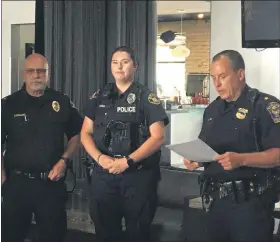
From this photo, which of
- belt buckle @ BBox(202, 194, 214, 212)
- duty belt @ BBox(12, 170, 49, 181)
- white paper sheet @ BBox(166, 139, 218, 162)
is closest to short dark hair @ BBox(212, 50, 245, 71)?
white paper sheet @ BBox(166, 139, 218, 162)

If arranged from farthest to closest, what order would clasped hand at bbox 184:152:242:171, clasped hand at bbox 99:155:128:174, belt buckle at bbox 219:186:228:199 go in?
clasped hand at bbox 99:155:128:174 < belt buckle at bbox 219:186:228:199 < clasped hand at bbox 184:152:242:171

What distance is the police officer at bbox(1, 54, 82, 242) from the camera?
1.39 metres

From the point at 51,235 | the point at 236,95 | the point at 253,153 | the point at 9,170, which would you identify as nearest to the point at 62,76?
the point at 9,170

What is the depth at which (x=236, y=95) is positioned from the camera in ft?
3.86

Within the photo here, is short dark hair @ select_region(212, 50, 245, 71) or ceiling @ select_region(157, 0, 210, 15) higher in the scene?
ceiling @ select_region(157, 0, 210, 15)

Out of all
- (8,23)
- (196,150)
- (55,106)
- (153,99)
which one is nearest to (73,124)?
(55,106)

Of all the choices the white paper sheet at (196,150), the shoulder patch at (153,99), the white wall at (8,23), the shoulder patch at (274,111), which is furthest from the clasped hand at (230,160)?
the white wall at (8,23)

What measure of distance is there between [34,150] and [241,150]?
688 millimetres

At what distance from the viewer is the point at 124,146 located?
1.35 m

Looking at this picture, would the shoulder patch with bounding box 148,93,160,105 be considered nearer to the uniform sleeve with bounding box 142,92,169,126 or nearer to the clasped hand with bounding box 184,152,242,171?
the uniform sleeve with bounding box 142,92,169,126

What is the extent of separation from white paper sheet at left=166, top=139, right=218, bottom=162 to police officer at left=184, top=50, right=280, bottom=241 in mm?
33

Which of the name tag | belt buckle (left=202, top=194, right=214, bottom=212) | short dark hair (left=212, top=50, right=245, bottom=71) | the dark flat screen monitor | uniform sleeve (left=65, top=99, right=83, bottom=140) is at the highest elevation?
the dark flat screen monitor

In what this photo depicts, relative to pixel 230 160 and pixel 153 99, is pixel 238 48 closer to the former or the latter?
pixel 153 99

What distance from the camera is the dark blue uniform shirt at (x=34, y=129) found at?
1.38m
